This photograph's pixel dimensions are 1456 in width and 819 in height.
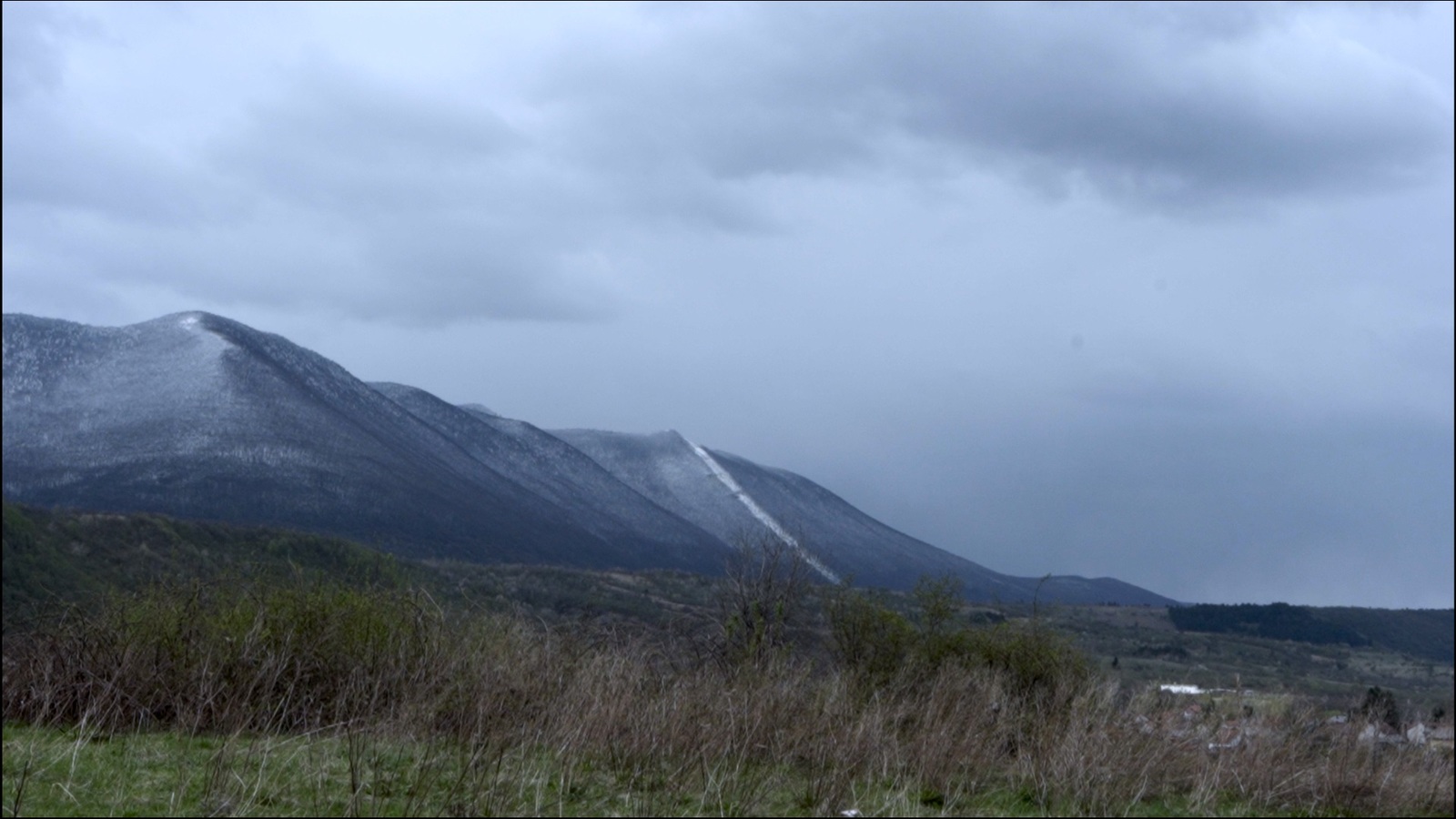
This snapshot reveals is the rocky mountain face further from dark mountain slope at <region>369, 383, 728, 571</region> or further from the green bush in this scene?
the green bush

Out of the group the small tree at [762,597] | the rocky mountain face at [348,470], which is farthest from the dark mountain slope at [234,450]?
the small tree at [762,597]

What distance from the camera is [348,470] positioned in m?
86.9

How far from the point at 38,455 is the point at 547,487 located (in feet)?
164

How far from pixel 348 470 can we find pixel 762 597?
6724cm

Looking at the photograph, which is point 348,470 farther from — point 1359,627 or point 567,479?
point 1359,627

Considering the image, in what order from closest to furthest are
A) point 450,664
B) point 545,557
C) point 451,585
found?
point 450,664 < point 451,585 < point 545,557

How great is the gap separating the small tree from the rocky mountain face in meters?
31.0

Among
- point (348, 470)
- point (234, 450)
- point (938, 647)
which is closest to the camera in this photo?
point (938, 647)

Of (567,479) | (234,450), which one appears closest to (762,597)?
(234,450)

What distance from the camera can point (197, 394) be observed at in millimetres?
90625

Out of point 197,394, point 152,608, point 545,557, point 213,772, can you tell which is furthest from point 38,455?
point 213,772

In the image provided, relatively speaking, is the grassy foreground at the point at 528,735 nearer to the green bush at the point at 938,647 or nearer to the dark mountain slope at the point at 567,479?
the green bush at the point at 938,647

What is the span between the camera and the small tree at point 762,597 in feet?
77.5

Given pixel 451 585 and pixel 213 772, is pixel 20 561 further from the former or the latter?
pixel 213 772
